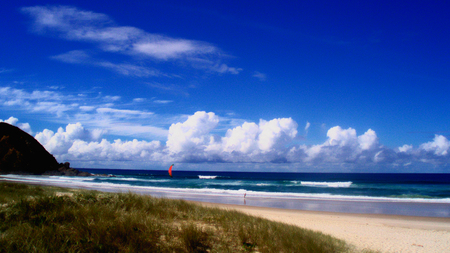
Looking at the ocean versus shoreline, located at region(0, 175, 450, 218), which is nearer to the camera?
shoreline, located at region(0, 175, 450, 218)

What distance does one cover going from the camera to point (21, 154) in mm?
53500

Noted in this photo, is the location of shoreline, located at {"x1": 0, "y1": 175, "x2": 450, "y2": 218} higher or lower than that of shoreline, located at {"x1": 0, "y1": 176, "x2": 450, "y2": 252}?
lower

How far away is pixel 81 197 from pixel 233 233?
457 cm

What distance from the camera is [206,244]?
5254mm

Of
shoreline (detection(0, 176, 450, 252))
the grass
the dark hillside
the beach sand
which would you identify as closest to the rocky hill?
the dark hillside

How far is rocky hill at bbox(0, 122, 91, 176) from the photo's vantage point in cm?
5188

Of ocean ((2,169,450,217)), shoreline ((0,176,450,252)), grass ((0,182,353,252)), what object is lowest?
ocean ((2,169,450,217))

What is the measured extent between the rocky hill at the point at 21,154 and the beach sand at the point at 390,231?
201 feet

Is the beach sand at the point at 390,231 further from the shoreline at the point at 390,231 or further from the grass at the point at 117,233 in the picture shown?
the grass at the point at 117,233

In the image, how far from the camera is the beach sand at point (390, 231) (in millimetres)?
8242

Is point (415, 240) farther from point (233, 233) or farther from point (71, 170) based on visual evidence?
point (71, 170)

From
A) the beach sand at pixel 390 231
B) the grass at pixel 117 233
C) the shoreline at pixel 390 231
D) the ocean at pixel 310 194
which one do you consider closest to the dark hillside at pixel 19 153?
the ocean at pixel 310 194

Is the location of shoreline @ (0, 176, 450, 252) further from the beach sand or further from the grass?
the grass

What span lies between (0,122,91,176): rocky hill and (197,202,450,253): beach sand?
2407 inches
